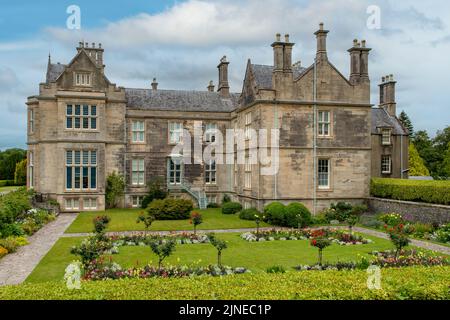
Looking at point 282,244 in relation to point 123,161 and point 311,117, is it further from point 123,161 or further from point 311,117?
point 123,161

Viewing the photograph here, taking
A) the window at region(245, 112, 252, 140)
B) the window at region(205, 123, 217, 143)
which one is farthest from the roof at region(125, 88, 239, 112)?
the window at region(245, 112, 252, 140)

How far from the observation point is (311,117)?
31.9 m

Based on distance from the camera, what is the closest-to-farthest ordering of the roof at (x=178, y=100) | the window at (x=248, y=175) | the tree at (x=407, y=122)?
the window at (x=248, y=175)
the roof at (x=178, y=100)
the tree at (x=407, y=122)

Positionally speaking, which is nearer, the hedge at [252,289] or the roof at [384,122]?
the hedge at [252,289]

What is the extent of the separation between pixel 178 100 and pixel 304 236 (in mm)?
20791

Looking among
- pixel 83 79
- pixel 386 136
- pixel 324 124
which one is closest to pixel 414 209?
pixel 324 124

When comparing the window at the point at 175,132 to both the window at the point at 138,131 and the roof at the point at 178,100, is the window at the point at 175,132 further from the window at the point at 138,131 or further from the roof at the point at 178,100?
the window at the point at 138,131

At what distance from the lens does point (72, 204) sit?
34.4 meters

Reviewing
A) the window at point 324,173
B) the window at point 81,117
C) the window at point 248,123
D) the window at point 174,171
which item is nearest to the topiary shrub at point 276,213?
the window at point 324,173

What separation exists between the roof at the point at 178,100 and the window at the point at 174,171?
4.57 m

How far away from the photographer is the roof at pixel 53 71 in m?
37.1

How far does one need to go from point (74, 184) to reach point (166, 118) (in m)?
9.31

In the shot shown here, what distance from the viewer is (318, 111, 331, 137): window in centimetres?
3228
